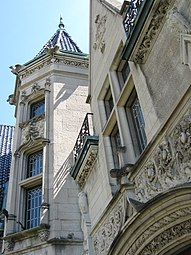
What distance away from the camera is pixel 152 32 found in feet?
20.5

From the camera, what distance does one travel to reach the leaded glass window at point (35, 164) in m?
14.1

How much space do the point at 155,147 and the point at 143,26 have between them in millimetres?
2324

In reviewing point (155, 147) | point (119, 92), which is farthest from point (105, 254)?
point (119, 92)

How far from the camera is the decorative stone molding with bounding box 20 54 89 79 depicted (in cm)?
1733

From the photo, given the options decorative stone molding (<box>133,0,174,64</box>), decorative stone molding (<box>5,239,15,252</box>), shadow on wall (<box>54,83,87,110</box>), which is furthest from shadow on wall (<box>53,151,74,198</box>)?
decorative stone molding (<box>133,0,174,64</box>)

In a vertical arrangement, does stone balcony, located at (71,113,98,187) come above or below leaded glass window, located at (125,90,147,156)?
above

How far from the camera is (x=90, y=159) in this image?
930 cm

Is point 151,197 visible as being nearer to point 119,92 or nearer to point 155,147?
point 155,147

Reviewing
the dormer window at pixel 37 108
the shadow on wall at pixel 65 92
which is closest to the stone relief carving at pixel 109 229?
the shadow on wall at pixel 65 92

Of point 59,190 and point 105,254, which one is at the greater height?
point 59,190

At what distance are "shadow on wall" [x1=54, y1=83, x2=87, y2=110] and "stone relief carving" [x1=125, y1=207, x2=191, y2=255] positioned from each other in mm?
10286

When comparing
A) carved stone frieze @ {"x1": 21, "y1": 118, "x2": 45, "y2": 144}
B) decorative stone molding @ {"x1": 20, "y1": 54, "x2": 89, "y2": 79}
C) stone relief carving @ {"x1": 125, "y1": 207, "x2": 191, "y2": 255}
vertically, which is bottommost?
stone relief carving @ {"x1": 125, "y1": 207, "x2": 191, "y2": 255}

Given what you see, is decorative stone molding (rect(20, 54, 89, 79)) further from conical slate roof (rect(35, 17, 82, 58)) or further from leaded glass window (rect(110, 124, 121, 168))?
leaded glass window (rect(110, 124, 121, 168))

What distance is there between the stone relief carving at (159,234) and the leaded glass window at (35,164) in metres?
8.46
